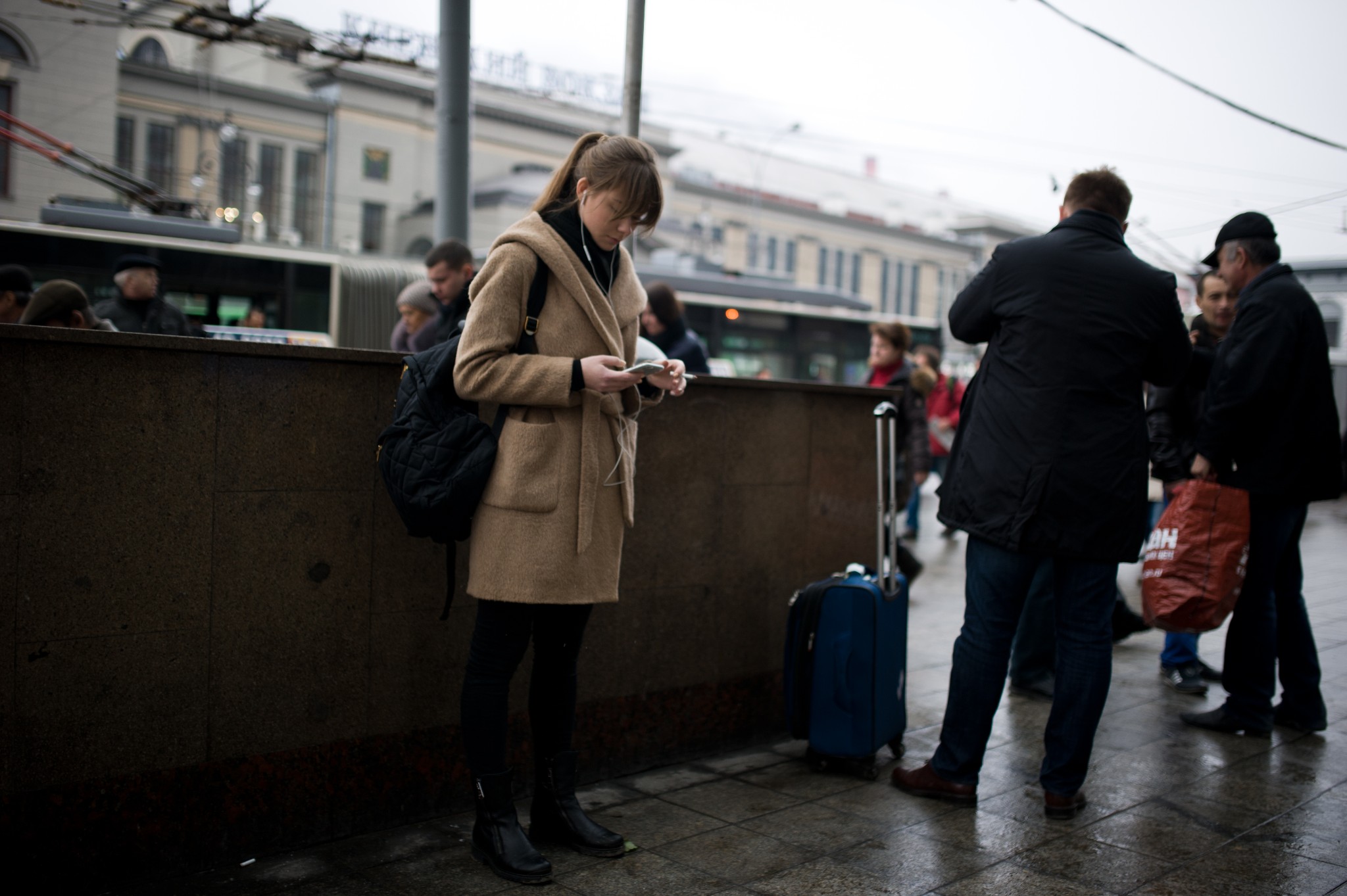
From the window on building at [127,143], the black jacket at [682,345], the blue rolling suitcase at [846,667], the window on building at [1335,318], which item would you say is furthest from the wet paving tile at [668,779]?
the window on building at [127,143]

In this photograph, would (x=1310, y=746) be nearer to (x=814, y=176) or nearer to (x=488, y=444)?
(x=488, y=444)

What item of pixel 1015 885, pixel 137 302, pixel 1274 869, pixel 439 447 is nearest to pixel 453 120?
pixel 137 302

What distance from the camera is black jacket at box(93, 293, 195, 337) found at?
749 centimetres

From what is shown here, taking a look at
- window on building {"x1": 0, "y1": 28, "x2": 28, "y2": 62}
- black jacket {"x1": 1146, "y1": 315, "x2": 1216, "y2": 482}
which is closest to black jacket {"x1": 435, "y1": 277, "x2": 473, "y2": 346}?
black jacket {"x1": 1146, "y1": 315, "x2": 1216, "y2": 482}

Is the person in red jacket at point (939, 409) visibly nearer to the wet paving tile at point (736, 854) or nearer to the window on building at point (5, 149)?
the wet paving tile at point (736, 854)

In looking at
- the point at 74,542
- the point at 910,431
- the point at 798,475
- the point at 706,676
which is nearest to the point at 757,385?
the point at 798,475

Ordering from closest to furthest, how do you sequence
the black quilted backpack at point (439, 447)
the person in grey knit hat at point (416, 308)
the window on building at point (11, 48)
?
1. the black quilted backpack at point (439, 447)
2. the person in grey knit hat at point (416, 308)
3. the window on building at point (11, 48)

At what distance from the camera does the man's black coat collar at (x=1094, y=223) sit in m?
3.60

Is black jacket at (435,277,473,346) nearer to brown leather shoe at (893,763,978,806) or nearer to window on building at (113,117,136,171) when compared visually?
brown leather shoe at (893,763,978,806)

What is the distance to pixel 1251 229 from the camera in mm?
4582

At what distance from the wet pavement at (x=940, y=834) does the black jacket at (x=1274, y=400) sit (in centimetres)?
106

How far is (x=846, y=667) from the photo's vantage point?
395 cm

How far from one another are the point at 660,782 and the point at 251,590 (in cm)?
156

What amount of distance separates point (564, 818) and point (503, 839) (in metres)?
0.24
